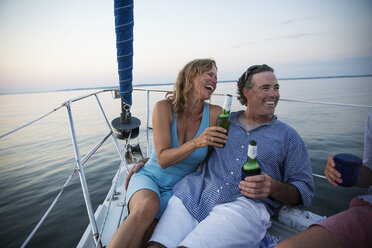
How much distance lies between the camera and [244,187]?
1.20 m

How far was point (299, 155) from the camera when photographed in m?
1.46

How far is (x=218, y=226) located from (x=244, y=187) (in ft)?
0.92

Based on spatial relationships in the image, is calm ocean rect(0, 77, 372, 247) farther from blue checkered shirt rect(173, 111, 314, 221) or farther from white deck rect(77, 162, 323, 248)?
blue checkered shirt rect(173, 111, 314, 221)

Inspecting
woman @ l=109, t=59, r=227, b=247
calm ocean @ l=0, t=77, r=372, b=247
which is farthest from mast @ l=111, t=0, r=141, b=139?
calm ocean @ l=0, t=77, r=372, b=247

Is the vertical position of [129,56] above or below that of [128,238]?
→ above

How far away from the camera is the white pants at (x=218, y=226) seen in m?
1.10

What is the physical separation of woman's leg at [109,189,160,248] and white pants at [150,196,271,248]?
8cm

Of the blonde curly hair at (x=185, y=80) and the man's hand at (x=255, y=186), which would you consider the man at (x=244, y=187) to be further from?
the blonde curly hair at (x=185, y=80)

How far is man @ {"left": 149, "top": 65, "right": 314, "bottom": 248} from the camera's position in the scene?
3.84ft

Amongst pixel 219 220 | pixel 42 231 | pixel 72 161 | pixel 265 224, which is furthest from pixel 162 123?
pixel 72 161

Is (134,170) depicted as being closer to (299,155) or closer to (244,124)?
(244,124)

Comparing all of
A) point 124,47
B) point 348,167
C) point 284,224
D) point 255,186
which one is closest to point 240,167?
point 255,186

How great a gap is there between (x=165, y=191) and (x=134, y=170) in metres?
0.37

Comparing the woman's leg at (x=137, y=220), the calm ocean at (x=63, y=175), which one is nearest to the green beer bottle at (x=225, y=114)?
the woman's leg at (x=137, y=220)
